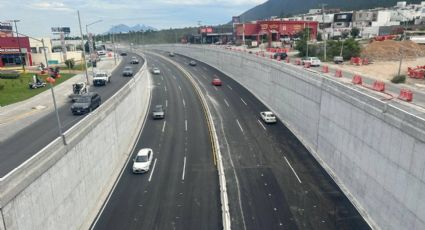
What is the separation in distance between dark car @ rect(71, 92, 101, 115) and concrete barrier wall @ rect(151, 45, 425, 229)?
24.5 m

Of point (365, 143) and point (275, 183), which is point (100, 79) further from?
point (365, 143)

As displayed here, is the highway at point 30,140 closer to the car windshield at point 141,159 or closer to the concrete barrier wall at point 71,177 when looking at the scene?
the concrete barrier wall at point 71,177

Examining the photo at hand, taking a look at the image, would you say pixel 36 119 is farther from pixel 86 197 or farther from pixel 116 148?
pixel 86 197

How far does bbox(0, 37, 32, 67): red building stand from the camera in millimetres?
79000

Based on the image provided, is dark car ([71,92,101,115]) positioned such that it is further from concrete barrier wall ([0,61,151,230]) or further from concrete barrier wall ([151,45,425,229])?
concrete barrier wall ([151,45,425,229])

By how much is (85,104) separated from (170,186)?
13.7m

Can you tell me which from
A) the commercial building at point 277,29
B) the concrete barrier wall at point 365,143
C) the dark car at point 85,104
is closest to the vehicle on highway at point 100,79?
the dark car at point 85,104

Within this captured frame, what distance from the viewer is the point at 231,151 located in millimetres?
36500

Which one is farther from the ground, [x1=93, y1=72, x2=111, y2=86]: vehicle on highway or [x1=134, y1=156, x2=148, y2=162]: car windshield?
[x1=93, y1=72, x2=111, y2=86]: vehicle on highway

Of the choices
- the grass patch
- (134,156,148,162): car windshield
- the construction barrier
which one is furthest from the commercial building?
(134,156,148,162): car windshield

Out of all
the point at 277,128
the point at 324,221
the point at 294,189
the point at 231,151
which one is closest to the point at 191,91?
the point at 277,128

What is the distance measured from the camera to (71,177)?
2203 centimetres

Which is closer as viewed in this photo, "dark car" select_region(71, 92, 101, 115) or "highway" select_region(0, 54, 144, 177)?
Result: "highway" select_region(0, 54, 144, 177)

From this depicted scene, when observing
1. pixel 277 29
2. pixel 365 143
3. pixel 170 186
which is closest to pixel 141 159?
pixel 170 186
